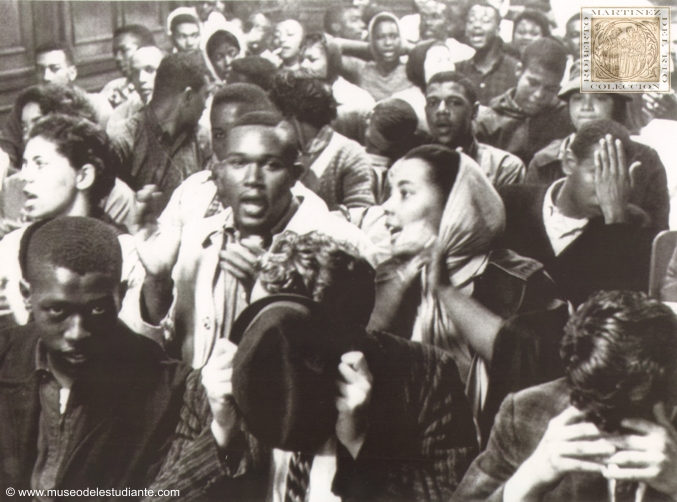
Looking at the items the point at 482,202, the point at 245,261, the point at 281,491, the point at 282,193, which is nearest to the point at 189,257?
the point at 245,261

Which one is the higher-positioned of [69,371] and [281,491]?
[69,371]

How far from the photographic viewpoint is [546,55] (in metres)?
5.05

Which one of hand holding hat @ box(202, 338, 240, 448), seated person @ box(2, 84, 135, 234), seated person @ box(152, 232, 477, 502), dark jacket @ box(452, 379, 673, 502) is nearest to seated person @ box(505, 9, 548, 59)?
seated person @ box(152, 232, 477, 502)

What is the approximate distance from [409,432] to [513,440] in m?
0.62

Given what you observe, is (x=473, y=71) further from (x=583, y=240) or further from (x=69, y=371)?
(x=69, y=371)

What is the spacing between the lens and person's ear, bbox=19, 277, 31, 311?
515 cm

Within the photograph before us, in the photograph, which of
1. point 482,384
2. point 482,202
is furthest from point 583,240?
point 482,384

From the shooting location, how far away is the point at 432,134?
5016 mm

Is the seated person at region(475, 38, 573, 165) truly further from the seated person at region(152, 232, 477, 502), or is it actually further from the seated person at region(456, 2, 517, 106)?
the seated person at region(152, 232, 477, 502)

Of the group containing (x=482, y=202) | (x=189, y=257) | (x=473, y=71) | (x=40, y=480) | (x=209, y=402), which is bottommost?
(x=40, y=480)

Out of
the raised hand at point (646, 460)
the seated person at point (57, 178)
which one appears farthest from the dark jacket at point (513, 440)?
the seated person at point (57, 178)

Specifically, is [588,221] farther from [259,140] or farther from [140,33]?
[140,33]

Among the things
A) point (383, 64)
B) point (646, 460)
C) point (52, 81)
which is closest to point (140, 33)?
point (52, 81)

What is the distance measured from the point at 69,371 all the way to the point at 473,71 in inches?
125
